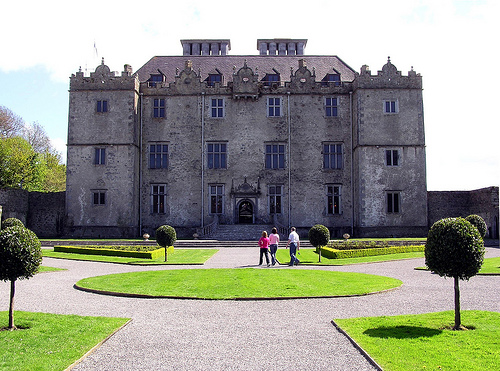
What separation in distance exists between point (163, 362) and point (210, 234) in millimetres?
29688

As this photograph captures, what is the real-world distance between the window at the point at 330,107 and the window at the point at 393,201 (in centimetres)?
833

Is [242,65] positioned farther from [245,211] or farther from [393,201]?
[393,201]

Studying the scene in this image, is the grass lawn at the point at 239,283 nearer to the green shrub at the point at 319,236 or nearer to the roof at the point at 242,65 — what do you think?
the green shrub at the point at 319,236

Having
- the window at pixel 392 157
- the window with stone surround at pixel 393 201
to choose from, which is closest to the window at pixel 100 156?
the window at pixel 392 157

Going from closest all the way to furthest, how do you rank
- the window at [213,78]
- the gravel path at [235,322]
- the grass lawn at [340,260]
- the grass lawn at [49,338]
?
the grass lawn at [49,338] → the gravel path at [235,322] → the grass lawn at [340,260] → the window at [213,78]

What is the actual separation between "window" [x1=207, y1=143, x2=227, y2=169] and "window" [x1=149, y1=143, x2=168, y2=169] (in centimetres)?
370

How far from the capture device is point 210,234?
37.1 metres

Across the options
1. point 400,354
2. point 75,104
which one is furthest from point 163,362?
point 75,104

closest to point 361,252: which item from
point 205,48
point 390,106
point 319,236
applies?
point 319,236

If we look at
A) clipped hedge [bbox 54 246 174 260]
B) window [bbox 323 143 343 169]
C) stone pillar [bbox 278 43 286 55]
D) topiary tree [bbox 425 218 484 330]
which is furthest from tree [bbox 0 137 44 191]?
topiary tree [bbox 425 218 484 330]

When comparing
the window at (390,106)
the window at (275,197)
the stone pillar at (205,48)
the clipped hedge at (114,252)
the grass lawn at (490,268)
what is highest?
the stone pillar at (205,48)

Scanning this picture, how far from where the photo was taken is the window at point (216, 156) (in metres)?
41.2

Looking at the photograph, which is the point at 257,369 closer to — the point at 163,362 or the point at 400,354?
the point at 163,362

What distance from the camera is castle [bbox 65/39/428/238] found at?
39.4 m
